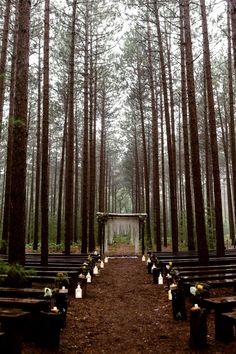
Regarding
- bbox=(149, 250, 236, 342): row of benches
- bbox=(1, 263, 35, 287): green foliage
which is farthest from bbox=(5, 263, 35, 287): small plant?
bbox=(149, 250, 236, 342): row of benches

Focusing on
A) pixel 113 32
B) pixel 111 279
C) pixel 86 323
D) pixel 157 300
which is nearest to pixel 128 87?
pixel 113 32

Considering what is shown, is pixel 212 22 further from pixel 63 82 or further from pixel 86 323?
pixel 86 323

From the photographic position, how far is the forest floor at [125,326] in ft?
15.9

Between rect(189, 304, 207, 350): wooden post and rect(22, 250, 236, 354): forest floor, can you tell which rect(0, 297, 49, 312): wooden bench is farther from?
rect(189, 304, 207, 350): wooden post

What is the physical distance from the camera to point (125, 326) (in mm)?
6035

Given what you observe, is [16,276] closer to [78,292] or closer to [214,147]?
[78,292]

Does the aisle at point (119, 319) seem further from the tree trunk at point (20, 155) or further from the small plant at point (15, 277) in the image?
the tree trunk at point (20, 155)

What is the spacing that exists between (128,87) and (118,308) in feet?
55.4

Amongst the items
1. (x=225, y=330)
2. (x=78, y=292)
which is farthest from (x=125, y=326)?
(x=78, y=292)

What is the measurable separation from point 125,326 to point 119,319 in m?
0.47

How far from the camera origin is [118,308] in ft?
24.2

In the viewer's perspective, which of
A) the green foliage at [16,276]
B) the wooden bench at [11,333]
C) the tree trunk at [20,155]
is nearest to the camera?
the wooden bench at [11,333]

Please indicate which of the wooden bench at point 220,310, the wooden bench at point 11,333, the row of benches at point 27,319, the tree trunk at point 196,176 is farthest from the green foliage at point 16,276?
the tree trunk at point 196,176

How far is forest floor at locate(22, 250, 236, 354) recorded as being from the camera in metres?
4.84
